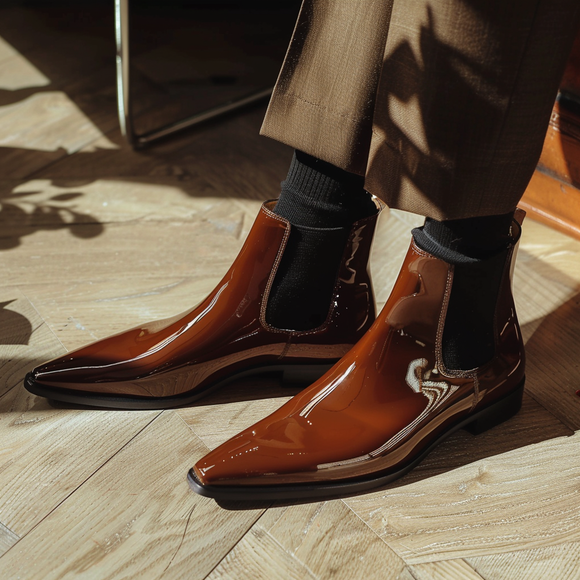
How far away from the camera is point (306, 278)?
24.6 inches

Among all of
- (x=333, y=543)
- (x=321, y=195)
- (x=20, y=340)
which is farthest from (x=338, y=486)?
(x=20, y=340)

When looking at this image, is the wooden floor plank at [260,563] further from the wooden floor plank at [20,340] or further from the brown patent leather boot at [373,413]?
the wooden floor plank at [20,340]

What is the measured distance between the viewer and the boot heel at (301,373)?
2.19ft

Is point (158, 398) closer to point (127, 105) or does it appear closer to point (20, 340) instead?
point (20, 340)

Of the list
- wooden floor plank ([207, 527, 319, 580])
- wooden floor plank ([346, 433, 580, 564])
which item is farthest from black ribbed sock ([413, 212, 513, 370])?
wooden floor plank ([207, 527, 319, 580])

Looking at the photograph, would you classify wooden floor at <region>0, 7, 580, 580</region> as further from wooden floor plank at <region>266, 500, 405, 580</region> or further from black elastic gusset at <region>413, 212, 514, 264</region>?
black elastic gusset at <region>413, 212, 514, 264</region>

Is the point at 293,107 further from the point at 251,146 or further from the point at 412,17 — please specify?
the point at 251,146

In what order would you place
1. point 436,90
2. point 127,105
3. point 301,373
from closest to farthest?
point 436,90, point 301,373, point 127,105

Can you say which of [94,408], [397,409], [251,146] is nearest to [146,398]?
[94,408]

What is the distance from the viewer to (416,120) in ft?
1.50

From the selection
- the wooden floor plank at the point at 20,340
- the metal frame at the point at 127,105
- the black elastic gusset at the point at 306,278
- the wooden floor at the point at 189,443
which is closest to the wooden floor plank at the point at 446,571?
the wooden floor at the point at 189,443

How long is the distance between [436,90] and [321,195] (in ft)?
0.60

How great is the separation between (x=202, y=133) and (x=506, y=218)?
0.80 metres

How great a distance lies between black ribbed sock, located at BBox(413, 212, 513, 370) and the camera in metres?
0.52
